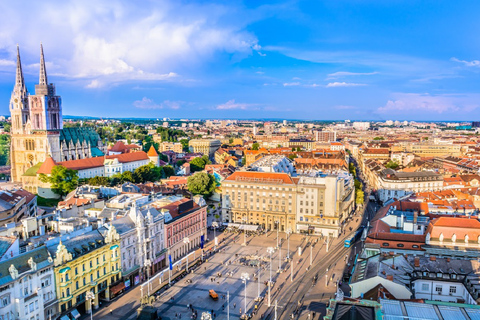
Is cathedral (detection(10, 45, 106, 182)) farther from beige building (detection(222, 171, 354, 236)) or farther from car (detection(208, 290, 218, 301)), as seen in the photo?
car (detection(208, 290, 218, 301))

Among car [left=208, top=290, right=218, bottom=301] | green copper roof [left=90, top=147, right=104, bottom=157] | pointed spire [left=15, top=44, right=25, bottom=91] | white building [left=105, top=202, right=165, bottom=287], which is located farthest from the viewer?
green copper roof [left=90, top=147, right=104, bottom=157]

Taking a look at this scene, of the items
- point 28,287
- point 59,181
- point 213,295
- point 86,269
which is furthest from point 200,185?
point 28,287

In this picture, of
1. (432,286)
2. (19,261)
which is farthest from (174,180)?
(432,286)

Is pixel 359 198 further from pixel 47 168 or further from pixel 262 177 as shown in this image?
pixel 47 168

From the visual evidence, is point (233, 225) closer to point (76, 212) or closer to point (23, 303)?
point (76, 212)

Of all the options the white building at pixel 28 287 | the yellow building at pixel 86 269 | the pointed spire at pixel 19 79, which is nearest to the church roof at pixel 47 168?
the pointed spire at pixel 19 79

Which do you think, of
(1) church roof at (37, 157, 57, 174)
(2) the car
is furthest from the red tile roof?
(1) church roof at (37, 157, 57, 174)
